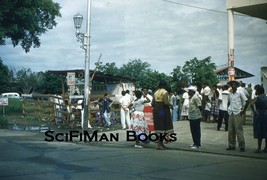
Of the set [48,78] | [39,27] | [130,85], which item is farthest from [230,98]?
[48,78]

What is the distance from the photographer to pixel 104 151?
36.7ft

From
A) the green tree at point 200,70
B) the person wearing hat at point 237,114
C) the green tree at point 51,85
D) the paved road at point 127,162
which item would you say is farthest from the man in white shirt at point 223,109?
the green tree at point 51,85

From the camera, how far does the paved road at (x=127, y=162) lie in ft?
25.1

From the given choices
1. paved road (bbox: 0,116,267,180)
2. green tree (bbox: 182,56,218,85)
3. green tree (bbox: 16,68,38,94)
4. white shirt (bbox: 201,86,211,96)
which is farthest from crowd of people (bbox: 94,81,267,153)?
green tree (bbox: 16,68,38,94)

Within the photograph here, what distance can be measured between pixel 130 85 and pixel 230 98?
1534cm

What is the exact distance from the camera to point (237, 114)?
1093 centimetres

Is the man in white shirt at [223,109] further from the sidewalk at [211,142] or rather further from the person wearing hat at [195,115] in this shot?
the person wearing hat at [195,115]

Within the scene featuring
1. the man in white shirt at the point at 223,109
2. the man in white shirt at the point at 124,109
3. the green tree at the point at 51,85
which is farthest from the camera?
the green tree at the point at 51,85

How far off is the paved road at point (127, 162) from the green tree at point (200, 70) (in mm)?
36584

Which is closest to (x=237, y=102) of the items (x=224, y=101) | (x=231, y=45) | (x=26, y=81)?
(x=224, y=101)

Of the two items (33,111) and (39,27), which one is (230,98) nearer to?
(33,111)

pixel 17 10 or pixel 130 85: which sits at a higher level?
pixel 17 10

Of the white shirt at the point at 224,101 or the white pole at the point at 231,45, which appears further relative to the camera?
the white pole at the point at 231,45

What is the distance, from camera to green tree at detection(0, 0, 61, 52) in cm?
3136
